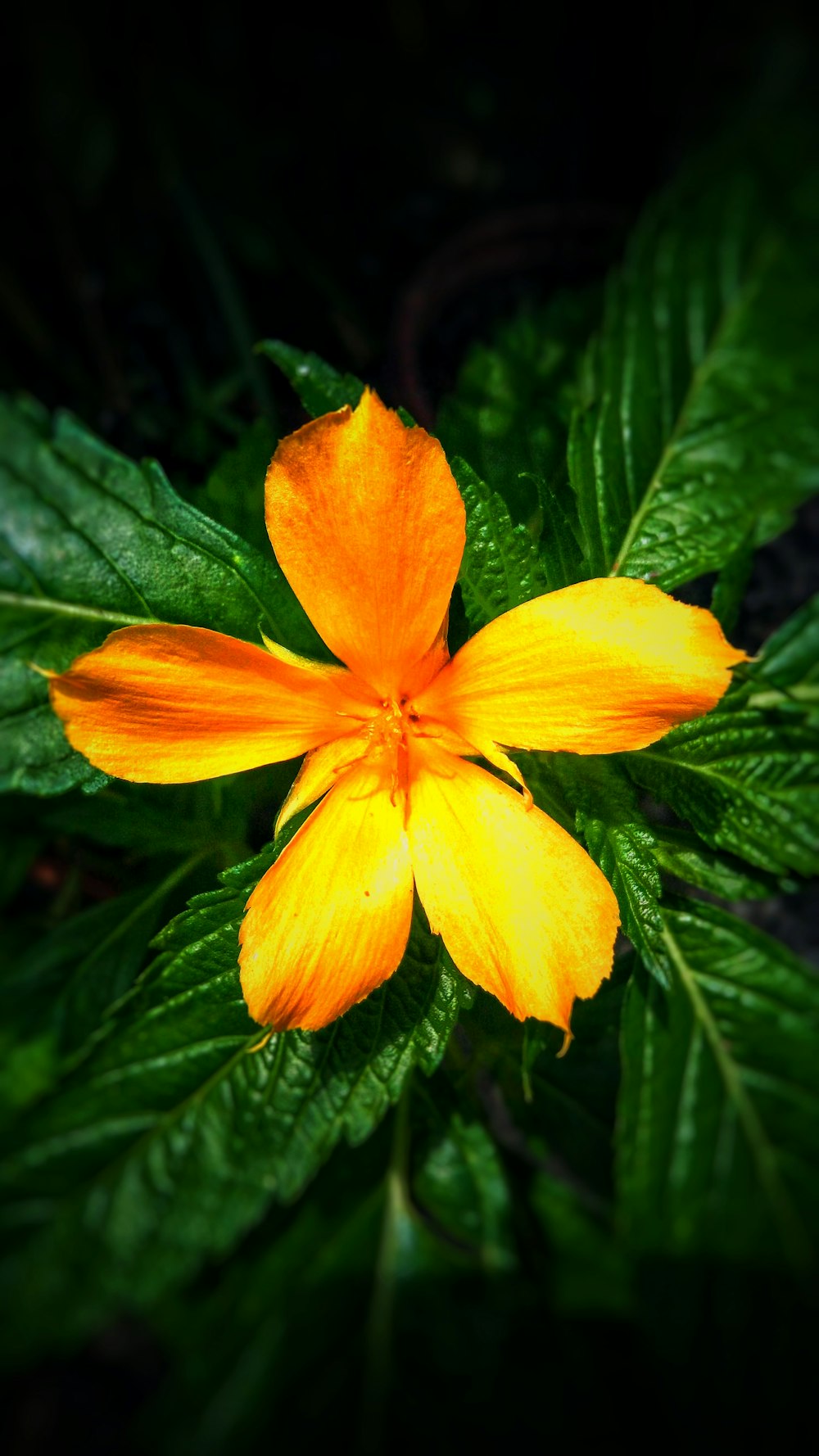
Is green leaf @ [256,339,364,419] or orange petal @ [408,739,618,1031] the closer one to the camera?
orange petal @ [408,739,618,1031]

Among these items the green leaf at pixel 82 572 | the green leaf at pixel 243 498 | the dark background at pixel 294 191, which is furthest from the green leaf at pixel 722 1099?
the dark background at pixel 294 191

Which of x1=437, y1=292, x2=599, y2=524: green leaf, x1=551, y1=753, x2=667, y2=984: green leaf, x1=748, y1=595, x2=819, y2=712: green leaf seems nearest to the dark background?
x1=437, y1=292, x2=599, y2=524: green leaf

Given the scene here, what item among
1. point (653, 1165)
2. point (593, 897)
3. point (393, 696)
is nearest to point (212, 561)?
point (393, 696)

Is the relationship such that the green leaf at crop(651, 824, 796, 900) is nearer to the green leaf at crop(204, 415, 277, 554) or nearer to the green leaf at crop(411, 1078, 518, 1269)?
the green leaf at crop(411, 1078, 518, 1269)

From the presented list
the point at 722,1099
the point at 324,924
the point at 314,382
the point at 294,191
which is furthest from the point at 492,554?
the point at 294,191

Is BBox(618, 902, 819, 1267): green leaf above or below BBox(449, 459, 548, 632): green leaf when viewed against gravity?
below

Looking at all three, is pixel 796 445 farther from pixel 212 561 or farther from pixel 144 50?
pixel 144 50

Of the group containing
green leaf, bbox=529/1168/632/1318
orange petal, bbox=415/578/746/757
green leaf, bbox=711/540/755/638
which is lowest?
green leaf, bbox=529/1168/632/1318
